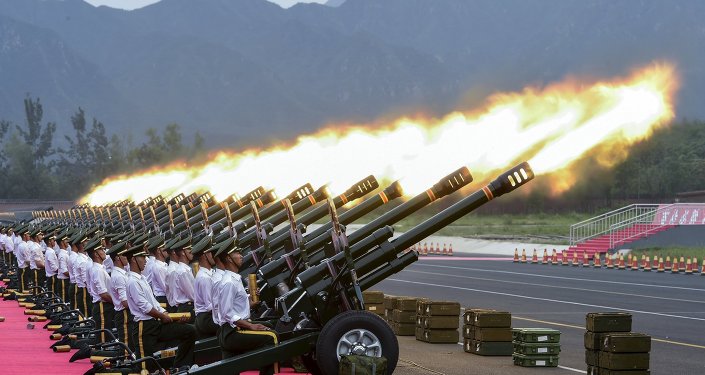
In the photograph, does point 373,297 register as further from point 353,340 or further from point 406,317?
point 353,340

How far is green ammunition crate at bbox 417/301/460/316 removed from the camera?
24.2 metres

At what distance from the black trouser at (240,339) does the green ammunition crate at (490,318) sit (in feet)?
23.8

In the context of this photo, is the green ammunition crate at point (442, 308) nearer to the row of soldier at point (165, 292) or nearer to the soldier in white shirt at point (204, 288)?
the row of soldier at point (165, 292)

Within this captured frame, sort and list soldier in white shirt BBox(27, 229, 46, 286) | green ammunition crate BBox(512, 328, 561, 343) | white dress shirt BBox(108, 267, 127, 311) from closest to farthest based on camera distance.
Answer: white dress shirt BBox(108, 267, 127, 311), green ammunition crate BBox(512, 328, 561, 343), soldier in white shirt BBox(27, 229, 46, 286)

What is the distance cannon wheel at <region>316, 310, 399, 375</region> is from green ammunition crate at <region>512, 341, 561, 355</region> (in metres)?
5.52

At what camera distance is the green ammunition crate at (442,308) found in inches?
953

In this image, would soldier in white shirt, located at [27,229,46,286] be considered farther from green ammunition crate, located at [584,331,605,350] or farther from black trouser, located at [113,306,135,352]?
Result: green ammunition crate, located at [584,331,605,350]

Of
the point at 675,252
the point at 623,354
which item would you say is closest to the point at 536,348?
the point at 623,354

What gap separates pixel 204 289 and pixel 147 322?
147cm

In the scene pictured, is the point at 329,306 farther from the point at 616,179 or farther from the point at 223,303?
the point at 616,179

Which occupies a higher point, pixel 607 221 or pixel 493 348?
pixel 607 221

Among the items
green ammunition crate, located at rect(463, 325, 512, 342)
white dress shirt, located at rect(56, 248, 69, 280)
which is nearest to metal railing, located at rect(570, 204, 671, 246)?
white dress shirt, located at rect(56, 248, 69, 280)

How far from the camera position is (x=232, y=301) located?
15188 mm

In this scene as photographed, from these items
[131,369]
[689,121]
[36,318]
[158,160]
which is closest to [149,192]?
[36,318]
